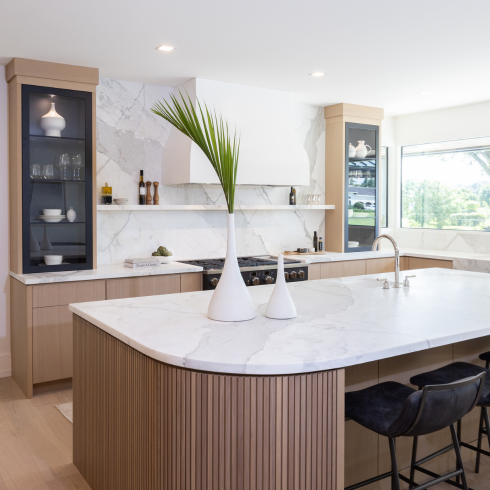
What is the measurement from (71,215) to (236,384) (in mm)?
2944

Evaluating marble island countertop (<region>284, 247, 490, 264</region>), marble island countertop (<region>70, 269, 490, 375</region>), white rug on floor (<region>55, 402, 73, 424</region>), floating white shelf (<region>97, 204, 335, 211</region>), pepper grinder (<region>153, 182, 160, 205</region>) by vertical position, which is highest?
pepper grinder (<region>153, 182, 160, 205</region>)

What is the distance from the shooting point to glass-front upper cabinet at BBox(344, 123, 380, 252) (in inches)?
227

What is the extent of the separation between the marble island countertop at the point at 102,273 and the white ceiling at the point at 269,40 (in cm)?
164

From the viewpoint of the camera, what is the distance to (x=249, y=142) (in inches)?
187

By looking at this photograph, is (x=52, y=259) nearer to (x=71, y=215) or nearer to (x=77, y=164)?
(x=71, y=215)

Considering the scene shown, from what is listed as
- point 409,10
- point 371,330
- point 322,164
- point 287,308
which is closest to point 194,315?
point 287,308

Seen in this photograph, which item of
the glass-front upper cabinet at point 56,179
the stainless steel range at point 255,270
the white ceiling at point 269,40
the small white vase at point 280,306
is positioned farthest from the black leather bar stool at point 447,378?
the glass-front upper cabinet at point 56,179

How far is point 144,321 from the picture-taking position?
2201 millimetres

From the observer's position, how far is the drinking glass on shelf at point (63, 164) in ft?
13.5

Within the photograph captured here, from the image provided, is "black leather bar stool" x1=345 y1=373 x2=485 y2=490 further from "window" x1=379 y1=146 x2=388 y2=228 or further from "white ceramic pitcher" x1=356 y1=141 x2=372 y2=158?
"window" x1=379 y1=146 x2=388 y2=228

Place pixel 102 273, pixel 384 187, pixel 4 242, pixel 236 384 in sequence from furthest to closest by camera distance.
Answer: pixel 384 187 < pixel 4 242 < pixel 102 273 < pixel 236 384

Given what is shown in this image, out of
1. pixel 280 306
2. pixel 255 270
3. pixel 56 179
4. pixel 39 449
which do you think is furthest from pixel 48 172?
pixel 280 306

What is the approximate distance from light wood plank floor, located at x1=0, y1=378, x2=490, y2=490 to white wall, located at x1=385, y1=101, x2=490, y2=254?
3569 millimetres

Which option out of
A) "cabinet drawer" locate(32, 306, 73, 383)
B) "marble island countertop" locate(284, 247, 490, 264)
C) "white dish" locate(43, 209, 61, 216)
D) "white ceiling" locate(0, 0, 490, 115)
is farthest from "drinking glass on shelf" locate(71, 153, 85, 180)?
"marble island countertop" locate(284, 247, 490, 264)
